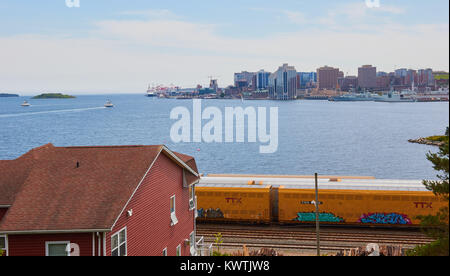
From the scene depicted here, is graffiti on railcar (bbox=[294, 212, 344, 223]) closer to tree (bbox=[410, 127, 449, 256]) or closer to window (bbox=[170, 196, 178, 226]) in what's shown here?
window (bbox=[170, 196, 178, 226])

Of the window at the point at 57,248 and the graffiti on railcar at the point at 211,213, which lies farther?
the graffiti on railcar at the point at 211,213

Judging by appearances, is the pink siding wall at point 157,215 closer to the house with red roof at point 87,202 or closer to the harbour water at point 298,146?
the house with red roof at point 87,202

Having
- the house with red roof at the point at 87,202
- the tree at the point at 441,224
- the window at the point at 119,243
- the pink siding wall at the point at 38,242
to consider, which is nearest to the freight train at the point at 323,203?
the house with red roof at the point at 87,202

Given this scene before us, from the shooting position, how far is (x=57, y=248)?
42.3ft

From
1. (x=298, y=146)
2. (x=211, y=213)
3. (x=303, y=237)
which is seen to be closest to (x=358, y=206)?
(x=303, y=237)

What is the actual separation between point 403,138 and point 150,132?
72.8 m

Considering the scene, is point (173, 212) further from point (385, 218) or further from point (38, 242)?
point (385, 218)

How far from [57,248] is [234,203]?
20.0m

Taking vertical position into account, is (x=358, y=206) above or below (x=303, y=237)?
above

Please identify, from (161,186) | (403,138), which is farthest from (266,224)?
(403,138)

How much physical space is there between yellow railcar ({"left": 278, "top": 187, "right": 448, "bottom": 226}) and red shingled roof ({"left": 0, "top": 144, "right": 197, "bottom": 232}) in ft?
54.9

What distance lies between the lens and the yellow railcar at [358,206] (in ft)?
96.0

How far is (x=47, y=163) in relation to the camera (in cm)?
1498

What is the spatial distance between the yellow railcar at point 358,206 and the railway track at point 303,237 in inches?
28.2
